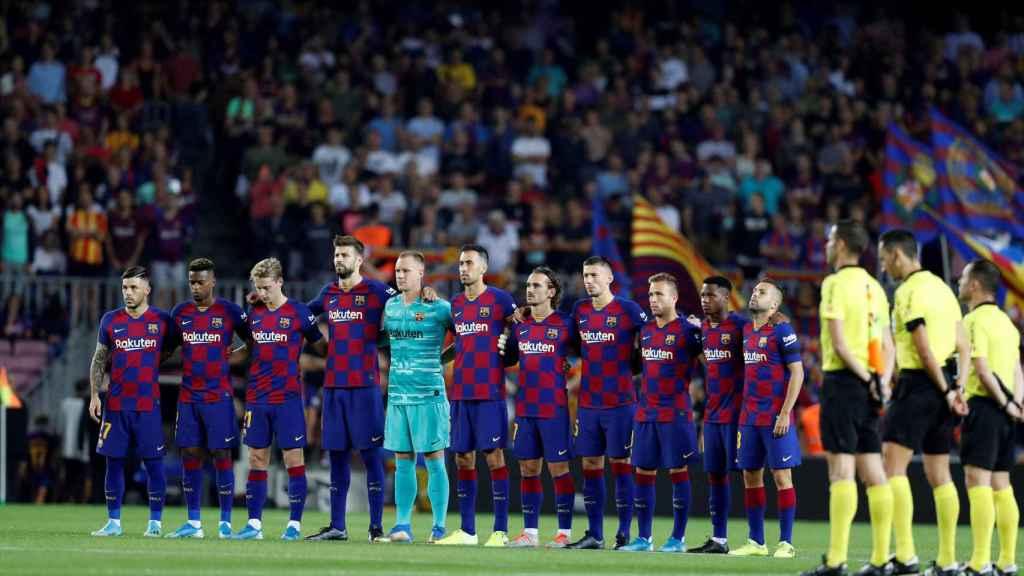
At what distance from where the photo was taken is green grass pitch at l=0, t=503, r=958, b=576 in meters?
12.2

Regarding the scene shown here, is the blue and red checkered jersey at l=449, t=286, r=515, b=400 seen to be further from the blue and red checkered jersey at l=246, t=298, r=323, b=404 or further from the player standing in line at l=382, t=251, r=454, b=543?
the blue and red checkered jersey at l=246, t=298, r=323, b=404

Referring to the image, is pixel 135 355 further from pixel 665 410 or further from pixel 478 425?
pixel 665 410

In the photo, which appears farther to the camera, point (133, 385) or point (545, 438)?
point (133, 385)

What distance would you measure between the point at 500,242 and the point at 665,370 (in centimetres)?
1021

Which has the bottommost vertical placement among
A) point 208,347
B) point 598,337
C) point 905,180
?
point 208,347

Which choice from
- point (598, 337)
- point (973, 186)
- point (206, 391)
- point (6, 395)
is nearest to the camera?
point (598, 337)

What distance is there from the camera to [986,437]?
12.5 m

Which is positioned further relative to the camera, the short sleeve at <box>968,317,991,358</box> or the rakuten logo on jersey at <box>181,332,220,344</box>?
the rakuten logo on jersey at <box>181,332,220,344</box>

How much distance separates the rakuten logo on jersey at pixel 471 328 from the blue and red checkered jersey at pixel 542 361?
0.33 meters

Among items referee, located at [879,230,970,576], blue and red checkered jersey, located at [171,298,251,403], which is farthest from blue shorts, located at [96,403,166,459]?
referee, located at [879,230,970,576]

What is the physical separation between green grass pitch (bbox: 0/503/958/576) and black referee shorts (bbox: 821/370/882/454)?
4.56 feet

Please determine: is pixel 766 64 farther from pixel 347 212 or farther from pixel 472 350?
pixel 472 350

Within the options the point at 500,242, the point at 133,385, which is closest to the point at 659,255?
the point at 500,242

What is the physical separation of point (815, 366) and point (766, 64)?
8.29m
